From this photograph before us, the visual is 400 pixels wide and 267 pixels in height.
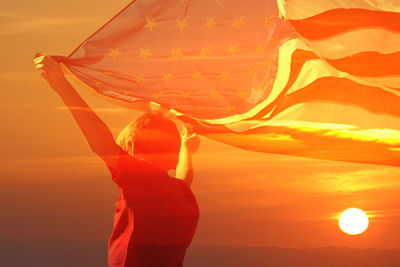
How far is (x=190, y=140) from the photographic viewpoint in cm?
510

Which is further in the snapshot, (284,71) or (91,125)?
(284,71)

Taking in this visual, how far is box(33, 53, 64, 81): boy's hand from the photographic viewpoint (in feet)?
14.5

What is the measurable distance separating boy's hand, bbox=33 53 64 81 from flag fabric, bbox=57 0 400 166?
106cm

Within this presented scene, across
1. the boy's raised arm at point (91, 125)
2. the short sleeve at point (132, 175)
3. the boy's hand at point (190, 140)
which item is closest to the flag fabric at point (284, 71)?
the boy's hand at point (190, 140)

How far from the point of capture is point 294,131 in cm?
573

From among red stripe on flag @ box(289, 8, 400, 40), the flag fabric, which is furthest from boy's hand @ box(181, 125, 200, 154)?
red stripe on flag @ box(289, 8, 400, 40)

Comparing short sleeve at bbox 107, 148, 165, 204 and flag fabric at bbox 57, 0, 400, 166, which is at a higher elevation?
flag fabric at bbox 57, 0, 400, 166

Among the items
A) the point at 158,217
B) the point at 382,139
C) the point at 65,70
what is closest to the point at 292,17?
the point at 382,139

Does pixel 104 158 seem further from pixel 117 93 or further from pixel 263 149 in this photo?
pixel 263 149

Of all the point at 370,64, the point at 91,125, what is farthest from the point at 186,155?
the point at 370,64

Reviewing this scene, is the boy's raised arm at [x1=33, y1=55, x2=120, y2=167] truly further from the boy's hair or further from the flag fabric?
the flag fabric

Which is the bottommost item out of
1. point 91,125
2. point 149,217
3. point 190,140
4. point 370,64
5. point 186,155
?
point 149,217

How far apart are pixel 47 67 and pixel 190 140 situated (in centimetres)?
114

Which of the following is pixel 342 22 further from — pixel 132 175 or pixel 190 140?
pixel 132 175
